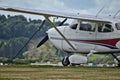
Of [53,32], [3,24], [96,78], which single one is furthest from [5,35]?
[96,78]

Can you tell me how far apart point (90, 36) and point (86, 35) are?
1.02 ft

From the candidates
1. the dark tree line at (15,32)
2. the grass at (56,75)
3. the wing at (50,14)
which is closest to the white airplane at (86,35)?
the wing at (50,14)

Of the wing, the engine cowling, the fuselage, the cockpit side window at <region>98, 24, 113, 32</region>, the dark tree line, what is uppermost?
the wing

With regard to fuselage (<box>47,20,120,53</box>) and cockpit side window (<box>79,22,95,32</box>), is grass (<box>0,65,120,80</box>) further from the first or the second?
cockpit side window (<box>79,22,95,32</box>)

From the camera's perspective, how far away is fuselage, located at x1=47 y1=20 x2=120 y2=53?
1047 inches

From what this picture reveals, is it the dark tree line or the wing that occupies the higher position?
the wing

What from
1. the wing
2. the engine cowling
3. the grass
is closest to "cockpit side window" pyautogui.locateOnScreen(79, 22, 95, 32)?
the wing

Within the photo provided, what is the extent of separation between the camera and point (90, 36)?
2775cm

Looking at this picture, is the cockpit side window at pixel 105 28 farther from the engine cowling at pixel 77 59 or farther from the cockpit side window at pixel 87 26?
the engine cowling at pixel 77 59

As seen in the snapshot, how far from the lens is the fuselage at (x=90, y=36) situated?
26.6 metres

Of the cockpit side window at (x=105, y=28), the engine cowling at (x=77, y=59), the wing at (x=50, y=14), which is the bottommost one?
the engine cowling at (x=77, y=59)

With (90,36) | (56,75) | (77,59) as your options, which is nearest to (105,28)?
(90,36)

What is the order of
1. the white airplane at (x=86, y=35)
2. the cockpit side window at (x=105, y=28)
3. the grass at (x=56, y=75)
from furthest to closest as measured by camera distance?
1. the cockpit side window at (x=105, y=28)
2. the white airplane at (x=86, y=35)
3. the grass at (x=56, y=75)

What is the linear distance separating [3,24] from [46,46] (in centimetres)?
2064
